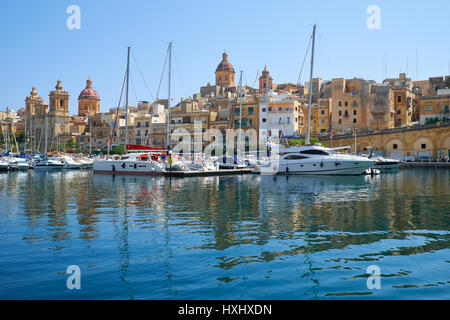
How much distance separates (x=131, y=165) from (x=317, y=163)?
16.5 metres

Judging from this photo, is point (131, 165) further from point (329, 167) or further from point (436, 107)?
point (436, 107)

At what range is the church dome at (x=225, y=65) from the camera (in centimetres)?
10078

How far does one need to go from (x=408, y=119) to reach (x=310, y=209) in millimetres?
61152

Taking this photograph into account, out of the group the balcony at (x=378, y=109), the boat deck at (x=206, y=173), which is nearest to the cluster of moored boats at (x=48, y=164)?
the boat deck at (x=206, y=173)

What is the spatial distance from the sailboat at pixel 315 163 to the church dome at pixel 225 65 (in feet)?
218

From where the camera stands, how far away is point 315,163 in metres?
34.9

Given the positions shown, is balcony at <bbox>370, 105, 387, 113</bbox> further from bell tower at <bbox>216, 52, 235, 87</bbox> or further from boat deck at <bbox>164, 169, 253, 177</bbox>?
bell tower at <bbox>216, 52, 235, 87</bbox>

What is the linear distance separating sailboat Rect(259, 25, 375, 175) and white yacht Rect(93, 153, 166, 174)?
9.81 m

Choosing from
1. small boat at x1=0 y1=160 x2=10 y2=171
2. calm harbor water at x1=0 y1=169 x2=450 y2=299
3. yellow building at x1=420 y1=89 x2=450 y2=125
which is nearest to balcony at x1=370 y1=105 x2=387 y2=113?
yellow building at x1=420 y1=89 x2=450 y2=125

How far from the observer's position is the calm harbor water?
7223 mm

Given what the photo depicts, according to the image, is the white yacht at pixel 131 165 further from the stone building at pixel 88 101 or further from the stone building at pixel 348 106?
the stone building at pixel 88 101
